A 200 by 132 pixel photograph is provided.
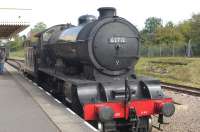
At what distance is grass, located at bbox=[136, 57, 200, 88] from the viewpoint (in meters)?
27.5

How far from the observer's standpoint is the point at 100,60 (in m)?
11.1

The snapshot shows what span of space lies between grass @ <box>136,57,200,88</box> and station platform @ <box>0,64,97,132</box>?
45.2ft

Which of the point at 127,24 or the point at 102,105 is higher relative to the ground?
the point at 127,24

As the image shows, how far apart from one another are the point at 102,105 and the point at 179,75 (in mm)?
19934

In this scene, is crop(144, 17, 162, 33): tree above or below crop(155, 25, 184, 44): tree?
above

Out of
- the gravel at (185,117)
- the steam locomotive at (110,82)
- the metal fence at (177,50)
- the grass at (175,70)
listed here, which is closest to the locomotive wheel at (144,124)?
the steam locomotive at (110,82)

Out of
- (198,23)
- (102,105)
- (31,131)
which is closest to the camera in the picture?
(31,131)

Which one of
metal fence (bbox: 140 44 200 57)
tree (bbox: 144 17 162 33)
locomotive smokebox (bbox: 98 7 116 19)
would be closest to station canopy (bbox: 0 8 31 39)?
locomotive smokebox (bbox: 98 7 116 19)

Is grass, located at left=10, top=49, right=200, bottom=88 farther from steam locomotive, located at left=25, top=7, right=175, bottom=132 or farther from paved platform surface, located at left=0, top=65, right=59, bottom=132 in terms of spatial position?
steam locomotive, located at left=25, top=7, right=175, bottom=132

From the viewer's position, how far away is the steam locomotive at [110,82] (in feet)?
34.3

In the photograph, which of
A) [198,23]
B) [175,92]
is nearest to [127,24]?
[175,92]

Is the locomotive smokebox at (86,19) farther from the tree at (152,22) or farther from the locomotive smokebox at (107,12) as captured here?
the tree at (152,22)

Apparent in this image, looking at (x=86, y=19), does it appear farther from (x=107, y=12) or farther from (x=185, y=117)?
(x=185, y=117)

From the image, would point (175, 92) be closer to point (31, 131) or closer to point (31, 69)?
point (31, 69)
